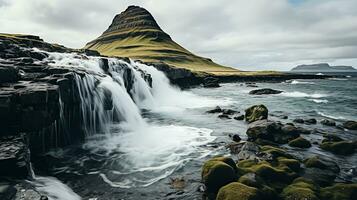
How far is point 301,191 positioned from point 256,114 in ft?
79.4

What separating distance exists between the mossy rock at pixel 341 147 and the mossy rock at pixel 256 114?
434 inches

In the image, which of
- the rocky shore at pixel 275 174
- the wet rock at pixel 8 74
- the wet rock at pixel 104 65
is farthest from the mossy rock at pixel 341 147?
the wet rock at pixel 104 65

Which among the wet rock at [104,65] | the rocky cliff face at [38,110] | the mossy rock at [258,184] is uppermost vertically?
the wet rock at [104,65]

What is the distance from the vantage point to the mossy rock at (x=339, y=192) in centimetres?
1867

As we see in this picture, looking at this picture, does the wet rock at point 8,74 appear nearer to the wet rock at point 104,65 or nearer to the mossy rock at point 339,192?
the wet rock at point 104,65

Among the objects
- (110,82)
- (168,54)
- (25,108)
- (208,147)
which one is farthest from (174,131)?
(168,54)

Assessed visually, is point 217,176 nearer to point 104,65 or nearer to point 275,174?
point 275,174

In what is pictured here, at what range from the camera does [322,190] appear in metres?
19.7

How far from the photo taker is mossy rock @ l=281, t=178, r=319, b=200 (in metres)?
18.1

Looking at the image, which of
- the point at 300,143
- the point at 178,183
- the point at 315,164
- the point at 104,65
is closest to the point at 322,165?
the point at 315,164

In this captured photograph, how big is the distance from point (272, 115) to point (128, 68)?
95.1 feet

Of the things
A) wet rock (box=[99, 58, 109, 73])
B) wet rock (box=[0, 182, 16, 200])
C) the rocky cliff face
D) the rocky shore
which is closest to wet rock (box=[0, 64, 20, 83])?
the rocky cliff face

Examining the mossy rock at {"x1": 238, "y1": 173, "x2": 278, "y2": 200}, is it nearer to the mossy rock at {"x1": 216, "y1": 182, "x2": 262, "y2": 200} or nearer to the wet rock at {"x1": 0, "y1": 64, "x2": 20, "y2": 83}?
the mossy rock at {"x1": 216, "y1": 182, "x2": 262, "y2": 200}

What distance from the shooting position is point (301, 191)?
738 inches
